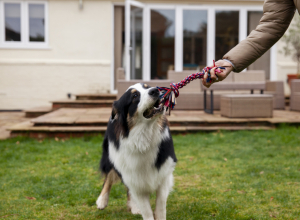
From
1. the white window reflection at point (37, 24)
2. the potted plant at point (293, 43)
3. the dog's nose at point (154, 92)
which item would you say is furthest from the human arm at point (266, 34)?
the white window reflection at point (37, 24)

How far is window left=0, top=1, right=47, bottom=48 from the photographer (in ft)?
33.2

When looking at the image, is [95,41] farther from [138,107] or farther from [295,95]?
[138,107]

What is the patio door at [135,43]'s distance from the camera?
9961 mm

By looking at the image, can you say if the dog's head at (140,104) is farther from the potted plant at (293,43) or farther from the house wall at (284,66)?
the house wall at (284,66)

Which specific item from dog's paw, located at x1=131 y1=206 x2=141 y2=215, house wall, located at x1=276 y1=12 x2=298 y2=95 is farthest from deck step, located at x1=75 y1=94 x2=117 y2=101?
dog's paw, located at x1=131 y1=206 x2=141 y2=215

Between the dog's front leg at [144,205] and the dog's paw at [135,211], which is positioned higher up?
the dog's front leg at [144,205]

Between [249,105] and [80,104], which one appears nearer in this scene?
[249,105]

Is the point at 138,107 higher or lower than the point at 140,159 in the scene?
higher

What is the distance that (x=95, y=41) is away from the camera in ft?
33.8

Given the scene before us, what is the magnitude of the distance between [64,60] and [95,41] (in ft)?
3.75

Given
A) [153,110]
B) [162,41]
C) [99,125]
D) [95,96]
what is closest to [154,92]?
[153,110]

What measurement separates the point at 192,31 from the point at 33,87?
543 cm

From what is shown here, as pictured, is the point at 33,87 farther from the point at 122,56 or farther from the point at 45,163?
the point at 45,163

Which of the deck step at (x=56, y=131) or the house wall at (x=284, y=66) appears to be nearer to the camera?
the deck step at (x=56, y=131)
